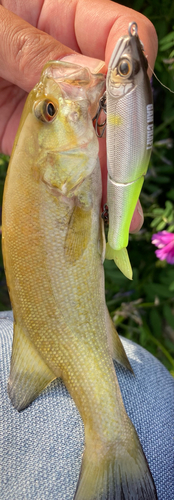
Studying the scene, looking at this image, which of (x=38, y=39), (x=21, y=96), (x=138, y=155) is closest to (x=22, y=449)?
(x=138, y=155)

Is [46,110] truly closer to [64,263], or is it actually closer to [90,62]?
[90,62]

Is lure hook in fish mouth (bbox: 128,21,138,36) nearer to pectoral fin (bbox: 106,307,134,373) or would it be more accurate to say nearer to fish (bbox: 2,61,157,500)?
fish (bbox: 2,61,157,500)

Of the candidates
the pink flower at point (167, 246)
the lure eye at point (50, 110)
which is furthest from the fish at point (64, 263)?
the pink flower at point (167, 246)

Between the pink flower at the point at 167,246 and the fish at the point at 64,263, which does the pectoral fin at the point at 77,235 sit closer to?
the fish at the point at 64,263

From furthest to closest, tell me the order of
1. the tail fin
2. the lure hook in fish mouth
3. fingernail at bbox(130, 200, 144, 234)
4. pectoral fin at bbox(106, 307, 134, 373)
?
fingernail at bbox(130, 200, 144, 234)
pectoral fin at bbox(106, 307, 134, 373)
the tail fin
the lure hook in fish mouth

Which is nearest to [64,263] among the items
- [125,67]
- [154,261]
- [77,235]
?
[77,235]

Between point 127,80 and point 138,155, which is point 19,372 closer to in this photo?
point 138,155

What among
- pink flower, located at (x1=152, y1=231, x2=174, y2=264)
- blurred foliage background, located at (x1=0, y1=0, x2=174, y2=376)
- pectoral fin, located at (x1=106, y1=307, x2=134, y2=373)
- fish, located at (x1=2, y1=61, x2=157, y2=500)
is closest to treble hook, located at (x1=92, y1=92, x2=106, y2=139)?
fish, located at (x1=2, y1=61, x2=157, y2=500)
